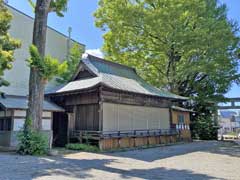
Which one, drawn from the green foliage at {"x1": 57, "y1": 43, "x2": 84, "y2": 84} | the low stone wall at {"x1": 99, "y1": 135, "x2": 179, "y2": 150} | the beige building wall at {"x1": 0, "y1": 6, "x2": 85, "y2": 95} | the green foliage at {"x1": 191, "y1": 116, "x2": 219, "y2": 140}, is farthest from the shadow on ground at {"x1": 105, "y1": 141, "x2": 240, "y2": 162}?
the beige building wall at {"x1": 0, "y1": 6, "x2": 85, "y2": 95}

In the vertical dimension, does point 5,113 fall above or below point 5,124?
above

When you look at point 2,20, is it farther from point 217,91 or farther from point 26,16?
point 217,91

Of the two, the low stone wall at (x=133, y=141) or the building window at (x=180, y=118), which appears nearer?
the low stone wall at (x=133, y=141)

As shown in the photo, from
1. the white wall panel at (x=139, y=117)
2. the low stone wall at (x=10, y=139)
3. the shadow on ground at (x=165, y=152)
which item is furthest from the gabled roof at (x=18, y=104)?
the shadow on ground at (x=165, y=152)

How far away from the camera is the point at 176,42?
2200 centimetres

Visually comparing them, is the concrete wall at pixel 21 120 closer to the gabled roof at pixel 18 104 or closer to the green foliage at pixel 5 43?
the gabled roof at pixel 18 104

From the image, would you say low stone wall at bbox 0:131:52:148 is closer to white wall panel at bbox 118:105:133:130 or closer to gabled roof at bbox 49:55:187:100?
gabled roof at bbox 49:55:187:100

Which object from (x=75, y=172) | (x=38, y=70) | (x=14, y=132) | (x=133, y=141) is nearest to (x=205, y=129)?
(x=133, y=141)

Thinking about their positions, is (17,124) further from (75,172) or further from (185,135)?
(185,135)

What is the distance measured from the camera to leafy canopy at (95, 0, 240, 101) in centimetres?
2156

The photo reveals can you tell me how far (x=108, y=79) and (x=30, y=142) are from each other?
22.0ft

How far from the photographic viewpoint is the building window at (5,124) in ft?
47.2

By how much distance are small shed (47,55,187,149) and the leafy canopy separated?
4998mm

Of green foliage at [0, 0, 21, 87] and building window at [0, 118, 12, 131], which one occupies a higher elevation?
green foliage at [0, 0, 21, 87]
